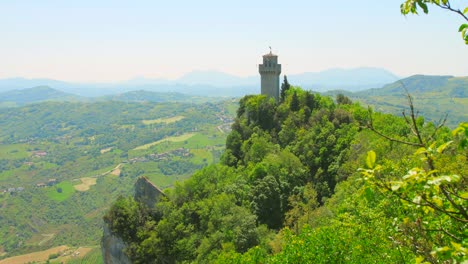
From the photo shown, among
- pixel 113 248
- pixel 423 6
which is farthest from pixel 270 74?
pixel 423 6

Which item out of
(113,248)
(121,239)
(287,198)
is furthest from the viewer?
(287,198)

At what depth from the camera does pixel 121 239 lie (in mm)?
44156

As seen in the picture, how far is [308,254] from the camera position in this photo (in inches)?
790

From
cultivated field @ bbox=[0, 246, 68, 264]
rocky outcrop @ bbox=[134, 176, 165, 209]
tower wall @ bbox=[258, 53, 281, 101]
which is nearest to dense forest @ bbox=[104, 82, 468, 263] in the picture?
rocky outcrop @ bbox=[134, 176, 165, 209]

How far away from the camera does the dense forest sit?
2167 centimetres

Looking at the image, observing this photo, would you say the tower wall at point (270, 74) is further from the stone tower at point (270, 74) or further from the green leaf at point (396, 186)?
the green leaf at point (396, 186)

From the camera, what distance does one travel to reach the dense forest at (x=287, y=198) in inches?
853

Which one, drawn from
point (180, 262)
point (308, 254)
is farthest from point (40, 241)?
point (308, 254)

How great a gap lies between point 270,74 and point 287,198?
28.4 m

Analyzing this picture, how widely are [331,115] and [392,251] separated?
43.0 metres

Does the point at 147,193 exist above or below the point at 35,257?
above

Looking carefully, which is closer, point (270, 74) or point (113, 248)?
point (113, 248)

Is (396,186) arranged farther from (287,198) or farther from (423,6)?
(287,198)

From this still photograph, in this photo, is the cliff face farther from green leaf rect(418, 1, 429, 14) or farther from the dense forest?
green leaf rect(418, 1, 429, 14)
